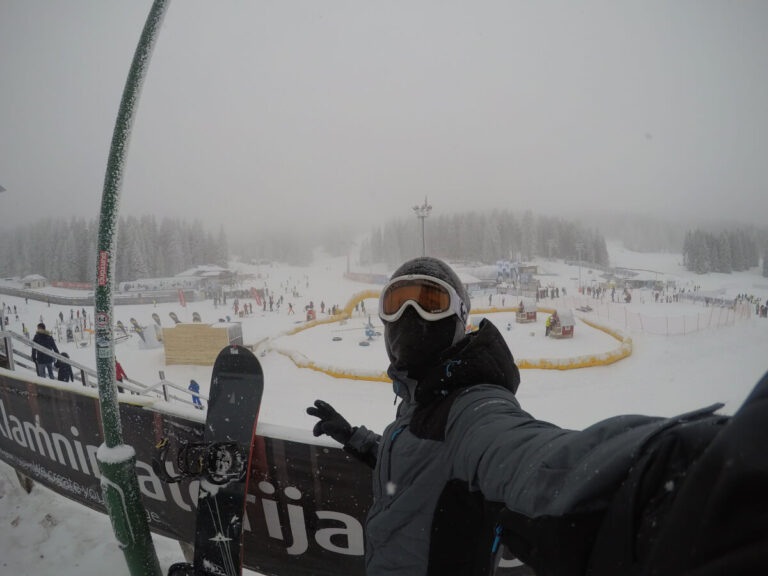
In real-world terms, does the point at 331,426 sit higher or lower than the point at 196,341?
higher

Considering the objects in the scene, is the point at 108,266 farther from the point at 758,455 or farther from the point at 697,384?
the point at 697,384

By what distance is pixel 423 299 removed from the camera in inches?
70.5

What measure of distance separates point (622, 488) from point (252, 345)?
24481 mm

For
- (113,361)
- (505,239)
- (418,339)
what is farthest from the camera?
(505,239)

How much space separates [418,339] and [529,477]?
2.93 ft

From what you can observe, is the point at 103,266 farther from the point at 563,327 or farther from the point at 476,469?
the point at 563,327

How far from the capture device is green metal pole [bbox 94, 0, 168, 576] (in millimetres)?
2215

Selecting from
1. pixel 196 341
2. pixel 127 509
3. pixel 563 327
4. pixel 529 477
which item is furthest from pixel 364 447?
pixel 563 327

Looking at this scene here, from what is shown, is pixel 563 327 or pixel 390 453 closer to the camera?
pixel 390 453

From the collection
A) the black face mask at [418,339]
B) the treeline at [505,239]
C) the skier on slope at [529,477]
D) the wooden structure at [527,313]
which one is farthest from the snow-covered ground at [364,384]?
the treeline at [505,239]

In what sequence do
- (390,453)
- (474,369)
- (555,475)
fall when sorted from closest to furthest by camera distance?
(555,475) < (474,369) < (390,453)

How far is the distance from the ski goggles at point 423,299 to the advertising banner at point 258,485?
3.72 ft

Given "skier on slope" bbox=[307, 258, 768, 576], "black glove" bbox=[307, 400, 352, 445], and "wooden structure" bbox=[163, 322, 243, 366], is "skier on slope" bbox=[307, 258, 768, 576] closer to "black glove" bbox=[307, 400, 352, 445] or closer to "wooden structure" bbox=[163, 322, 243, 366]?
"black glove" bbox=[307, 400, 352, 445]

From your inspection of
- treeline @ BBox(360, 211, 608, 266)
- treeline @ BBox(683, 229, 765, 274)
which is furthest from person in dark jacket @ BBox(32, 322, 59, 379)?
treeline @ BBox(683, 229, 765, 274)
